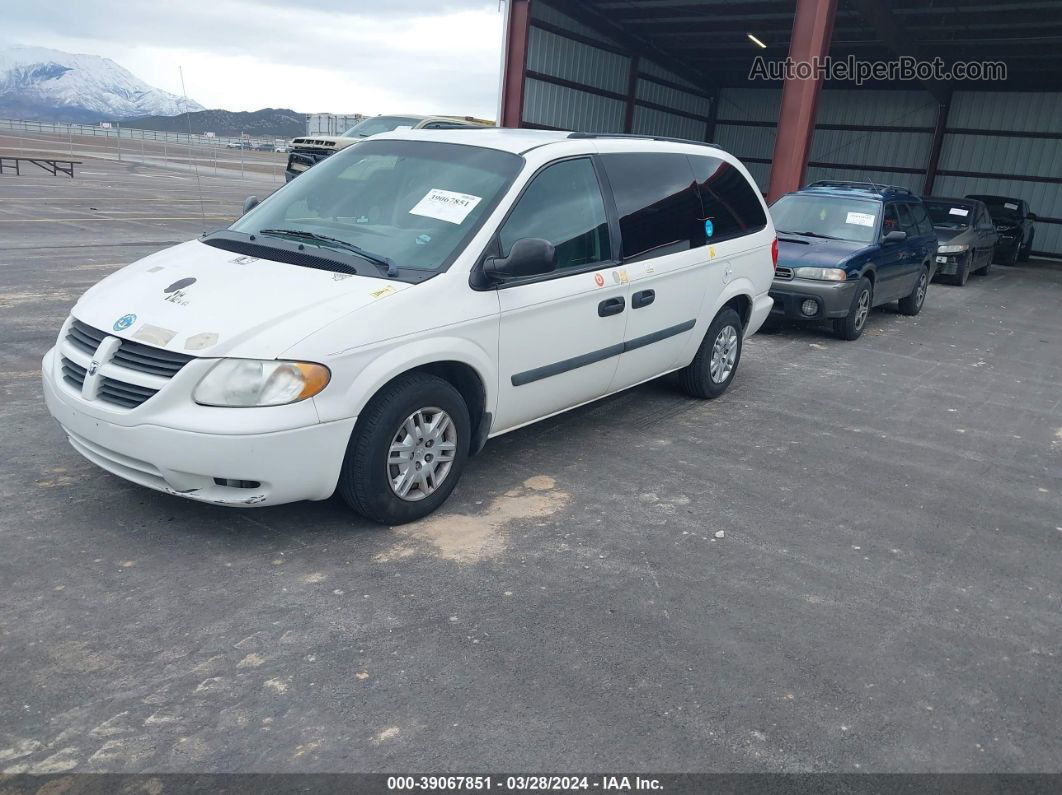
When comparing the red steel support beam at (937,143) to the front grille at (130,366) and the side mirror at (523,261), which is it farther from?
the front grille at (130,366)

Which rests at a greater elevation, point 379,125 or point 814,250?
point 379,125

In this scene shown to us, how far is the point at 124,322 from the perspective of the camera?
12.8 ft

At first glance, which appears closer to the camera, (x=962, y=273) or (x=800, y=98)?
(x=800, y=98)

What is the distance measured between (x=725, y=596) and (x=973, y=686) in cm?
100

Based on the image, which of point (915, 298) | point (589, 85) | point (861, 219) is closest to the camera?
point (861, 219)

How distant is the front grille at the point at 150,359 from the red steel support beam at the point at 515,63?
1550cm

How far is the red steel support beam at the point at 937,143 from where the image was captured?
2394 cm

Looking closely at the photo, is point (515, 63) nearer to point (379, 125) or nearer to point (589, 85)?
point (379, 125)

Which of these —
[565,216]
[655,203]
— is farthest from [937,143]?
[565,216]

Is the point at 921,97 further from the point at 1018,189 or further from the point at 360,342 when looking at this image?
the point at 360,342

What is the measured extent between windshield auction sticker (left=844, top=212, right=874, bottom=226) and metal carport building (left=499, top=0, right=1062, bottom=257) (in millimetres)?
5132

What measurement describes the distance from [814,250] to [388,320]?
7070 millimetres

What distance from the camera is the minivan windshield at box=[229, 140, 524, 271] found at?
4449 mm

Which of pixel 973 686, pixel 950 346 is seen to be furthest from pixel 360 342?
pixel 950 346
